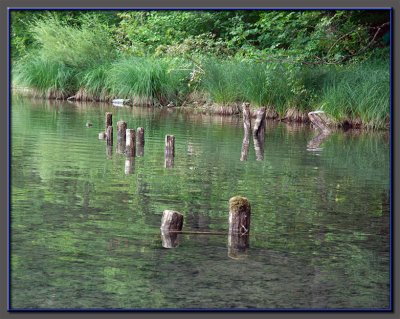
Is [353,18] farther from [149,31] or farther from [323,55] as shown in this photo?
[149,31]

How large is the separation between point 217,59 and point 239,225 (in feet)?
46.1

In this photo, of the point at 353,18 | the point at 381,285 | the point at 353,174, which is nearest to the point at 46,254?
the point at 381,285

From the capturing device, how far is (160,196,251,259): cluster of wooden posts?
716 centimetres

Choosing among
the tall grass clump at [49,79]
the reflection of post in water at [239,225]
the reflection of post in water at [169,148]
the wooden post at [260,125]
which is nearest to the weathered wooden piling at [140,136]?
the reflection of post in water at [169,148]

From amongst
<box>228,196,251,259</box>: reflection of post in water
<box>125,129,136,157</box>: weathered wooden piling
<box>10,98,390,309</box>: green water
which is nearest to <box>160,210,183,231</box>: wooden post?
<box>10,98,390,309</box>: green water

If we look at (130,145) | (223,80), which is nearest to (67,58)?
(223,80)

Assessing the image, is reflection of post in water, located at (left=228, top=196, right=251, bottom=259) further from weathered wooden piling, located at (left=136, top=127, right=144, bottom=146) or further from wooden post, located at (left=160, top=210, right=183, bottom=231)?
weathered wooden piling, located at (left=136, top=127, right=144, bottom=146)

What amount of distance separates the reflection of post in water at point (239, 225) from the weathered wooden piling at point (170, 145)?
16.0 feet

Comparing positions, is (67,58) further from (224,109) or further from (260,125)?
(260,125)

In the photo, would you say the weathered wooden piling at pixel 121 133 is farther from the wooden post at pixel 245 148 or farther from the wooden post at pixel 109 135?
the wooden post at pixel 245 148

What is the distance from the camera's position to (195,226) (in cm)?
786

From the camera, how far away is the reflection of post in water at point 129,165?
10989 mm

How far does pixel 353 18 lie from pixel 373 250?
29.1 ft

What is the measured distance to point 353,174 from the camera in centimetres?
1135
